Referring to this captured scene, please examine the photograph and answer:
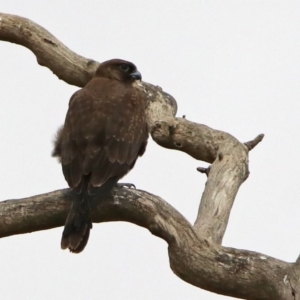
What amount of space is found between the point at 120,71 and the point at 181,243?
2.14m

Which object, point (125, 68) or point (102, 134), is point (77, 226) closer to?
point (102, 134)

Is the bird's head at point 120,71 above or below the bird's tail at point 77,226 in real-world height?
above

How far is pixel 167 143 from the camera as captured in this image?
8430mm

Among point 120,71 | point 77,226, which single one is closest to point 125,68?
point 120,71

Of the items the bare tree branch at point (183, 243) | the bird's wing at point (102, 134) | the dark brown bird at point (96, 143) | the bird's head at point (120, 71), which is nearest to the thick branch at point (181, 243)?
the bare tree branch at point (183, 243)

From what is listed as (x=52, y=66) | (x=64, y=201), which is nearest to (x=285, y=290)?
(x=64, y=201)

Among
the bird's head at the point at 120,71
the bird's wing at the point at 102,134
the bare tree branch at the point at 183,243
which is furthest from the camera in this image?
the bird's head at the point at 120,71

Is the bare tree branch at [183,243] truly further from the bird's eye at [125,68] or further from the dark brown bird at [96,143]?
the bird's eye at [125,68]

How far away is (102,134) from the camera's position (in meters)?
7.01

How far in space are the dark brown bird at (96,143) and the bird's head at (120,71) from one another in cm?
34

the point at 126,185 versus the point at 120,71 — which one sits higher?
the point at 120,71

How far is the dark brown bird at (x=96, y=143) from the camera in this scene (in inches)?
257

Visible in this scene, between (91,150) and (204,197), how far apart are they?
1.11 m

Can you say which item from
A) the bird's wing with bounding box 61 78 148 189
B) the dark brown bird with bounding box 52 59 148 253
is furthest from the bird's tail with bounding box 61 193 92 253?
the bird's wing with bounding box 61 78 148 189
